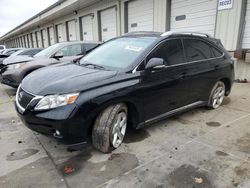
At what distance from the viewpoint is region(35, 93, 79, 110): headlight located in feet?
8.19

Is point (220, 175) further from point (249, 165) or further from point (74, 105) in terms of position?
point (74, 105)

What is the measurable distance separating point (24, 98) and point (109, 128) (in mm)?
1223

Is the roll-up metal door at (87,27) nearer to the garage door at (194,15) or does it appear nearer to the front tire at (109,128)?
the garage door at (194,15)

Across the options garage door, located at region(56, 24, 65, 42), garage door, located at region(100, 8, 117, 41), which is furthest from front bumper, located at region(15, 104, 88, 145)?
garage door, located at region(56, 24, 65, 42)

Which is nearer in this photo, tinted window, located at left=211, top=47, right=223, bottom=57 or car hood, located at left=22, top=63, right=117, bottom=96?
car hood, located at left=22, top=63, right=117, bottom=96

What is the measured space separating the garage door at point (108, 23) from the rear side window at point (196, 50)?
909cm

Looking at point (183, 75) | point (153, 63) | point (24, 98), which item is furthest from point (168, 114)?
point (24, 98)

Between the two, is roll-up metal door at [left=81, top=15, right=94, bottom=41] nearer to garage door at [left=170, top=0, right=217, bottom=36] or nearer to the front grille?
garage door at [left=170, top=0, right=217, bottom=36]

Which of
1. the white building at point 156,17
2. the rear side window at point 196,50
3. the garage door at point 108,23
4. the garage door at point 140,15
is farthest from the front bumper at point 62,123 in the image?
the garage door at point 108,23

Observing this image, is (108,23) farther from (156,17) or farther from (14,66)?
(14,66)

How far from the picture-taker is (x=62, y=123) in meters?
2.45

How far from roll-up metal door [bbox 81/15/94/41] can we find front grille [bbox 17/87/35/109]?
41.6 feet

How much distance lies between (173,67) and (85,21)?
13.5m

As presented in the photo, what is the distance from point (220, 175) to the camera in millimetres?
2494
